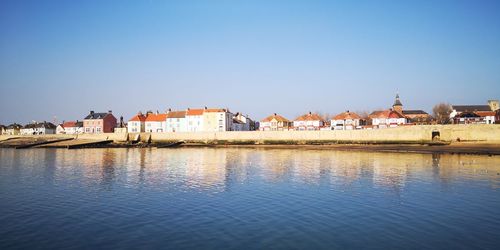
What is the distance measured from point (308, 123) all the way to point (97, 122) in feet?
234

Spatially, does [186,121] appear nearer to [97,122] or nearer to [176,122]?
[176,122]

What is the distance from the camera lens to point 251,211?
65.3 feet

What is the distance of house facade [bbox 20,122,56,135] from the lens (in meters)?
146

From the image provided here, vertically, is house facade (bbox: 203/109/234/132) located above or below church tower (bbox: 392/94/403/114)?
below

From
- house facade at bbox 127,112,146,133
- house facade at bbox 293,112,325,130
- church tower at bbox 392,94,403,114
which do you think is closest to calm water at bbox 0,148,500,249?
house facade at bbox 293,112,325,130

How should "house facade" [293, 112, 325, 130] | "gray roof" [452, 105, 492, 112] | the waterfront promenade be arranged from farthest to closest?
"gray roof" [452, 105, 492, 112], "house facade" [293, 112, 325, 130], the waterfront promenade

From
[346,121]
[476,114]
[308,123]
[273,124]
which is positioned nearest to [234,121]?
[273,124]

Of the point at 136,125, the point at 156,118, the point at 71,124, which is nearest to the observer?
the point at 136,125

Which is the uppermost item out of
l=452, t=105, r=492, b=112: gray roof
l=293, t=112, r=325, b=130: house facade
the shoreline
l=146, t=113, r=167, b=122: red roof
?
l=452, t=105, r=492, b=112: gray roof

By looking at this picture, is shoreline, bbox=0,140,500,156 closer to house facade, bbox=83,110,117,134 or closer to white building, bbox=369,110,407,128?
house facade, bbox=83,110,117,134

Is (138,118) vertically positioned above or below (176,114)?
below

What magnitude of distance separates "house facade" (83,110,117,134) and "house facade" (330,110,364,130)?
76072 millimetres

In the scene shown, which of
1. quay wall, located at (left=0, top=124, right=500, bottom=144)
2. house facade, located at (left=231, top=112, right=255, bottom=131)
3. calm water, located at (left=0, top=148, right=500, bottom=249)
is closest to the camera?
calm water, located at (left=0, top=148, right=500, bottom=249)

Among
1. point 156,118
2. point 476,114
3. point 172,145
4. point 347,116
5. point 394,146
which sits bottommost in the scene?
point 394,146
